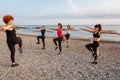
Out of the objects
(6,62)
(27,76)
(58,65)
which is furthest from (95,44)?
(6,62)

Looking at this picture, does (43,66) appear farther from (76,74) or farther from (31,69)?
(76,74)

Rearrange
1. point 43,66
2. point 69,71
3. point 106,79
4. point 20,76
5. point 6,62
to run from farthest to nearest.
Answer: point 6,62
point 43,66
point 69,71
point 20,76
point 106,79

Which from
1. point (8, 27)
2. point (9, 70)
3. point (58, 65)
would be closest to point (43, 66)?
point (58, 65)

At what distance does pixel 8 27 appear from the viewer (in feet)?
37.5

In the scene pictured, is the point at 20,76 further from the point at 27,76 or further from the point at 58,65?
the point at 58,65

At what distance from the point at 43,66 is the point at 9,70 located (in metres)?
1.82

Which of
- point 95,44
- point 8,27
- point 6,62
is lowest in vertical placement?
point 6,62

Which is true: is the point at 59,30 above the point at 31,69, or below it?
above

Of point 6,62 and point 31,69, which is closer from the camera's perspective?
point 31,69

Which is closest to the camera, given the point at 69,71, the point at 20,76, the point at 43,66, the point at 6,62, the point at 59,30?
the point at 20,76

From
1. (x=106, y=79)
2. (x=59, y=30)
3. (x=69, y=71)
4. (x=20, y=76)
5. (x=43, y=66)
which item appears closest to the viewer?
(x=106, y=79)

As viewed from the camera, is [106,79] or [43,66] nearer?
[106,79]

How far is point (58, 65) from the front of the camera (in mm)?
12977

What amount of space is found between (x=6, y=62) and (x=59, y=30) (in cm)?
461
